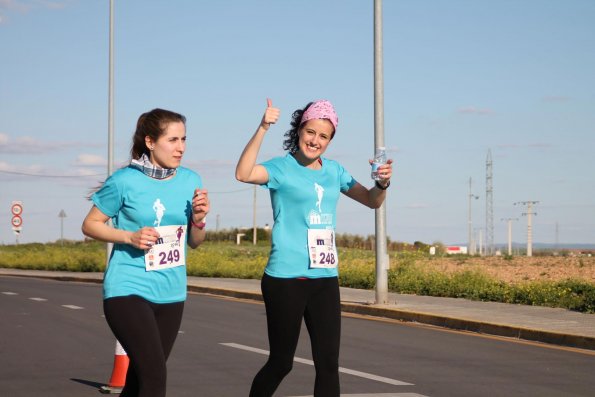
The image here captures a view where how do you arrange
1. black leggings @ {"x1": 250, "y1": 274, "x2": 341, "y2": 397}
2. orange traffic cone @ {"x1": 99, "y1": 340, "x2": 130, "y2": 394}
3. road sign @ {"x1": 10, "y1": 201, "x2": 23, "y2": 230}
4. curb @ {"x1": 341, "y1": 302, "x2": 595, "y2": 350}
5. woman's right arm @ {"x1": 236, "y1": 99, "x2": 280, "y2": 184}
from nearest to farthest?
woman's right arm @ {"x1": 236, "y1": 99, "x2": 280, "y2": 184}
black leggings @ {"x1": 250, "y1": 274, "x2": 341, "y2": 397}
orange traffic cone @ {"x1": 99, "y1": 340, "x2": 130, "y2": 394}
curb @ {"x1": 341, "y1": 302, "x2": 595, "y2": 350}
road sign @ {"x1": 10, "y1": 201, "x2": 23, "y2": 230}

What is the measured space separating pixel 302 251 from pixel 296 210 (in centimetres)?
26

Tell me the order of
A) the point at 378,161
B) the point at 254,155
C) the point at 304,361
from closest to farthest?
1. the point at 254,155
2. the point at 378,161
3. the point at 304,361

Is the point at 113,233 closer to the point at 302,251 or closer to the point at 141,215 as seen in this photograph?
the point at 141,215

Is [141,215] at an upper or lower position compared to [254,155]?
lower

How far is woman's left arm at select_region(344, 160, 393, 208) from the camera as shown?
6371 millimetres

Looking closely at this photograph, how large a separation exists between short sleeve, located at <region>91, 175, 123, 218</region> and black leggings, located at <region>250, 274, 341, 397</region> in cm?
100

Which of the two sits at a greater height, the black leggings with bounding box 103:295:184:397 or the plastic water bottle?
the plastic water bottle

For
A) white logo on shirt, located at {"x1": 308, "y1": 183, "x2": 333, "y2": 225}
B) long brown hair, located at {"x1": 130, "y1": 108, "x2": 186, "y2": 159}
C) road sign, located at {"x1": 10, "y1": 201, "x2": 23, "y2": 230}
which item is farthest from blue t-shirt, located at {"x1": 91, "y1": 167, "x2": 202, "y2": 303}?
road sign, located at {"x1": 10, "y1": 201, "x2": 23, "y2": 230}

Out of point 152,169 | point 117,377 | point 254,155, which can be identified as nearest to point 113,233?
point 152,169

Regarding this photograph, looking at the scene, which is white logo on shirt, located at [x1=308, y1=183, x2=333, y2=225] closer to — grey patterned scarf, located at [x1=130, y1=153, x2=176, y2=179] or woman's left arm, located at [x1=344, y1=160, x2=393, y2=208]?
woman's left arm, located at [x1=344, y1=160, x2=393, y2=208]

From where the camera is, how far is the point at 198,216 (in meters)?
5.65

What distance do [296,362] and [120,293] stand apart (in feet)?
20.7

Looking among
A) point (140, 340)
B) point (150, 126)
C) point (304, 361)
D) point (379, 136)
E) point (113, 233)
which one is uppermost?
point (379, 136)

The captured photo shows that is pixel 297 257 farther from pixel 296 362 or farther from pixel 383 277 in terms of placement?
pixel 383 277
